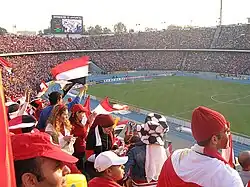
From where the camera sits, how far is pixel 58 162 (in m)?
1.95

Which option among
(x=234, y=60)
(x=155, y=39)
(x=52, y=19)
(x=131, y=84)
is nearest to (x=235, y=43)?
(x=234, y=60)

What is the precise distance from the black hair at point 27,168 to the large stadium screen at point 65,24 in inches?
2084

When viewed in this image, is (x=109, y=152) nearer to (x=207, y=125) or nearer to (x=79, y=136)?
(x=207, y=125)

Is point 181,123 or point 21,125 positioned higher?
point 21,125

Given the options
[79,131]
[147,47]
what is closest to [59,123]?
[79,131]

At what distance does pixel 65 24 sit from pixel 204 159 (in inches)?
2105

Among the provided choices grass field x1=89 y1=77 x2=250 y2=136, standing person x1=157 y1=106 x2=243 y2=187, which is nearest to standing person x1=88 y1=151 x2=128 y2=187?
standing person x1=157 y1=106 x2=243 y2=187

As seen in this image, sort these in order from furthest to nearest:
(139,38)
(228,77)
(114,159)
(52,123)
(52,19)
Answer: (139,38) → (52,19) → (228,77) → (52,123) → (114,159)

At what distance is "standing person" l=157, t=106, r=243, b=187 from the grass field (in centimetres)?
1885

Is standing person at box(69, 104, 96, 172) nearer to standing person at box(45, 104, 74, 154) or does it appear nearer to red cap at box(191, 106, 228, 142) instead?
standing person at box(45, 104, 74, 154)

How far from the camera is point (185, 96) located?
3284 centimetres

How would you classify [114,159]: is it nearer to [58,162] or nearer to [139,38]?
[58,162]

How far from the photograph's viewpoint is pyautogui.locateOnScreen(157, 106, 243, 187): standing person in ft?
7.43

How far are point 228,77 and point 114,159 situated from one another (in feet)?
142
